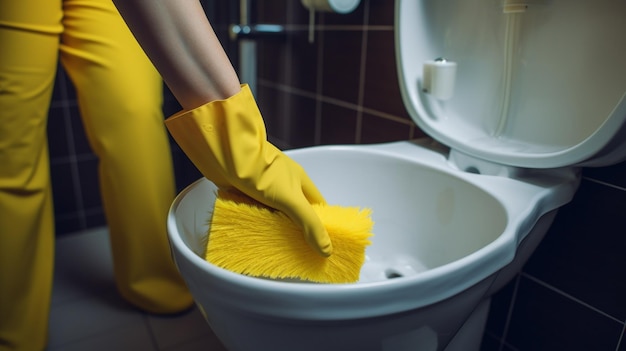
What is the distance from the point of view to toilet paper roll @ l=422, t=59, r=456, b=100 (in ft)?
2.13

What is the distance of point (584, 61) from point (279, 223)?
1.38 ft

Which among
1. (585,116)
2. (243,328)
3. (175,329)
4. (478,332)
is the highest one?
(585,116)

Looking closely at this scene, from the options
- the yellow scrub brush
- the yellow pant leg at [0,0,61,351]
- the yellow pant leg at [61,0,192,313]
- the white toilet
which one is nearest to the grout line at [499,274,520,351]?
the white toilet

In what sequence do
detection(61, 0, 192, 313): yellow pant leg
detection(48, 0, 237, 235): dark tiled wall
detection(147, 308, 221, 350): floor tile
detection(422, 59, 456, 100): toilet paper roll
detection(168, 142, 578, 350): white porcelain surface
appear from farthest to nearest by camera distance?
detection(48, 0, 237, 235): dark tiled wall, detection(147, 308, 221, 350): floor tile, detection(61, 0, 192, 313): yellow pant leg, detection(422, 59, 456, 100): toilet paper roll, detection(168, 142, 578, 350): white porcelain surface

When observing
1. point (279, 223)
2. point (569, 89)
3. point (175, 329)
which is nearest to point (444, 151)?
point (569, 89)

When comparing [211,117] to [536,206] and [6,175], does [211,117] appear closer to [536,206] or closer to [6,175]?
[536,206]

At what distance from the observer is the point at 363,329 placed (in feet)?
1.20

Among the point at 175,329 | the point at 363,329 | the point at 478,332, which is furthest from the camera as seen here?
the point at 175,329

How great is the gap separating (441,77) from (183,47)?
0.38 metres

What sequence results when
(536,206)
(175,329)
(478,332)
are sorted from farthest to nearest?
1. (175,329)
2. (478,332)
3. (536,206)

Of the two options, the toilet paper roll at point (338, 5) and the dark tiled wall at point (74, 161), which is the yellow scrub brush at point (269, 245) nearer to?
the toilet paper roll at point (338, 5)

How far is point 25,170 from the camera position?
761 millimetres

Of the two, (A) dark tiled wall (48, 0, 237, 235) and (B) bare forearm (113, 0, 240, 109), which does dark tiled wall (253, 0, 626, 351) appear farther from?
(B) bare forearm (113, 0, 240, 109)

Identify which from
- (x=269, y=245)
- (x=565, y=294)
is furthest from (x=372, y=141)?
(x=269, y=245)
